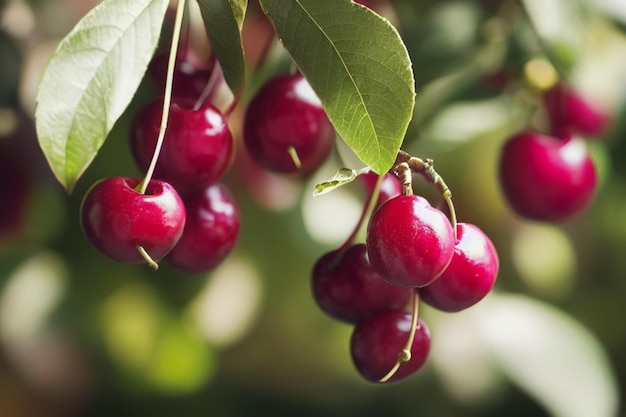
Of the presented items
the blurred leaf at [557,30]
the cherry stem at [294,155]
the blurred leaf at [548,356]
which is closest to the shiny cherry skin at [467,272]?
the cherry stem at [294,155]

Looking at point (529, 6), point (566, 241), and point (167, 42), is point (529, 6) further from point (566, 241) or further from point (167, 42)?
point (566, 241)

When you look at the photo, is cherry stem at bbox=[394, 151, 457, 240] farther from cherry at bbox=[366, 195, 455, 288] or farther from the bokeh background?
the bokeh background

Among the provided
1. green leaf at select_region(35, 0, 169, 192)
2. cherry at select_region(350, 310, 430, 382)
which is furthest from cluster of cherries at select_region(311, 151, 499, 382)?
green leaf at select_region(35, 0, 169, 192)

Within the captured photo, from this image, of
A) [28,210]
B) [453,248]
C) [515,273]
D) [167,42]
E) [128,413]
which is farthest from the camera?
[515,273]

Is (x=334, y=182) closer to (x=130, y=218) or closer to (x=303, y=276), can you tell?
(x=130, y=218)

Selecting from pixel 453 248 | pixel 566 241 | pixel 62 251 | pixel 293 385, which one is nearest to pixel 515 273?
pixel 566 241
